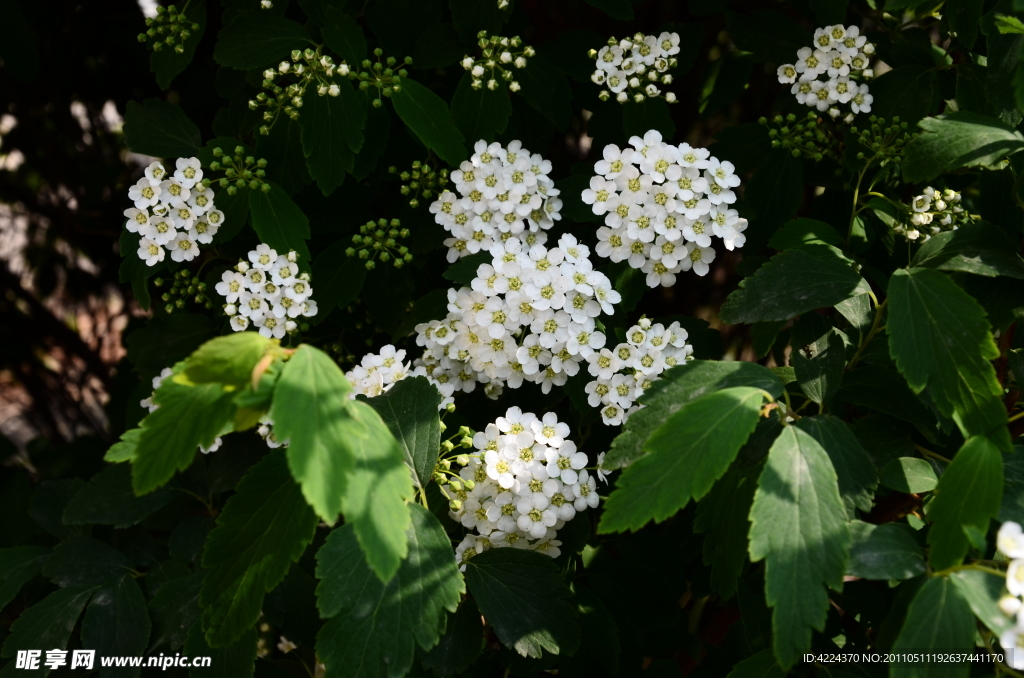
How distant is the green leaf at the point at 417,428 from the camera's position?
187 cm

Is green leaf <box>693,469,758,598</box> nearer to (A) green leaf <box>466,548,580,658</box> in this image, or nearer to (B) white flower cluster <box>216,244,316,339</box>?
(A) green leaf <box>466,548,580,658</box>

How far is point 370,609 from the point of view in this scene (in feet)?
5.31

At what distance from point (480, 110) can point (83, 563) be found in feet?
5.81

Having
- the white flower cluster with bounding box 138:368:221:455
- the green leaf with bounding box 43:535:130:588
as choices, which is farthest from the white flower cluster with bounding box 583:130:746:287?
the green leaf with bounding box 43:535:130:588

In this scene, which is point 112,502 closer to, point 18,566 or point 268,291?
point 18,566

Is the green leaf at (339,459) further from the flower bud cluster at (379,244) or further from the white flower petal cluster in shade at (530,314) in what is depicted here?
the flower bud cluster at (379,244)

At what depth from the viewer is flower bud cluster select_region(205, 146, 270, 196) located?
214cm

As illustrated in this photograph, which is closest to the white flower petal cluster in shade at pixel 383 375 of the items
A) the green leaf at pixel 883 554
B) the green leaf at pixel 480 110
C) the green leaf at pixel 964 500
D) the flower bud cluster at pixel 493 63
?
the green leaf at pixel 480 110

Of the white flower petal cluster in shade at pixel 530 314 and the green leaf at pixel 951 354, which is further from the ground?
the green leaf at pixel 951 354

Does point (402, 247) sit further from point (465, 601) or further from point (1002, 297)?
point (1002, 297)

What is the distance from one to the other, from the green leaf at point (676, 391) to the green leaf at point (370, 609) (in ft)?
1.53

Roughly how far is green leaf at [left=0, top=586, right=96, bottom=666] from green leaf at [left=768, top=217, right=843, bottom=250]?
7.08ft

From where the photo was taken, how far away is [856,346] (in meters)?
2.01

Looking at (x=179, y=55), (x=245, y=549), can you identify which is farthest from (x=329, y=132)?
(x=245, y=549)
